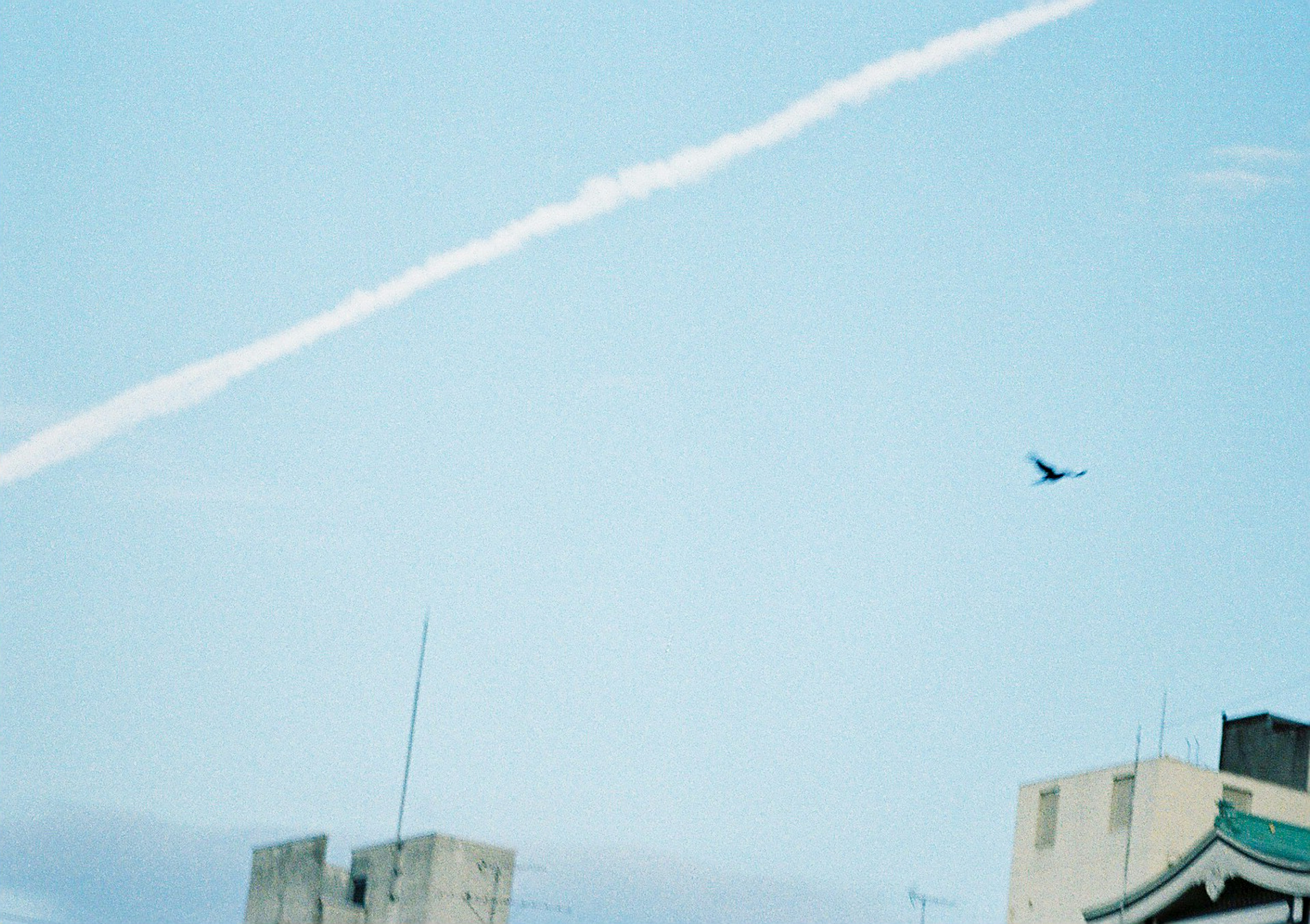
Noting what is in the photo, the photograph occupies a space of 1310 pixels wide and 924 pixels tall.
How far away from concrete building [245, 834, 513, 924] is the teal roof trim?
21.6 m

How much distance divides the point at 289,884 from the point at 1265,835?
29380 millimetres

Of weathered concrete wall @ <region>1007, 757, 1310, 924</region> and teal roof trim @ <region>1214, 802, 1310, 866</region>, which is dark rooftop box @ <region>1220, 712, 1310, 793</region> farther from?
teal roof trim @ <region>1214, 802, 1310, 866</region>

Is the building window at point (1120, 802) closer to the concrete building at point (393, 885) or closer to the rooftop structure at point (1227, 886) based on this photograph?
the rooftop structure at point (1227, 886)

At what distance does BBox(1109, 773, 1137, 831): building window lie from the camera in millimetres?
75062

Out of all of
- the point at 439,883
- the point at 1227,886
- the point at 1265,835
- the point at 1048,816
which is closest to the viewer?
the point at 1227,886

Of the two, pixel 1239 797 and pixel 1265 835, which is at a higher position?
pixel 1239 797

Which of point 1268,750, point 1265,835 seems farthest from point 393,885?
point 1268,750

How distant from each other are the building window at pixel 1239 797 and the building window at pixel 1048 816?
557 cm

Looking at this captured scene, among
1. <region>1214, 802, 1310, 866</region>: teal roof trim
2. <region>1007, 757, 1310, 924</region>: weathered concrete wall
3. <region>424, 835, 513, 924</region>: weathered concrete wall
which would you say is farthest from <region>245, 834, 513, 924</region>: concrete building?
<region>1214, 802, 1310, 866</region>: teal roof trim

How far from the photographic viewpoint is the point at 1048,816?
78.8 metres

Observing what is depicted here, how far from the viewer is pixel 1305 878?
54.6m

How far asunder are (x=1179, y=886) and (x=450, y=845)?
71.2ft

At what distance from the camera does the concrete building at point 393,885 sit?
6975cm

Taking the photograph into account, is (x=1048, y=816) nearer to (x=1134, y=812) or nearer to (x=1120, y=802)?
(x=1120, y=802)
